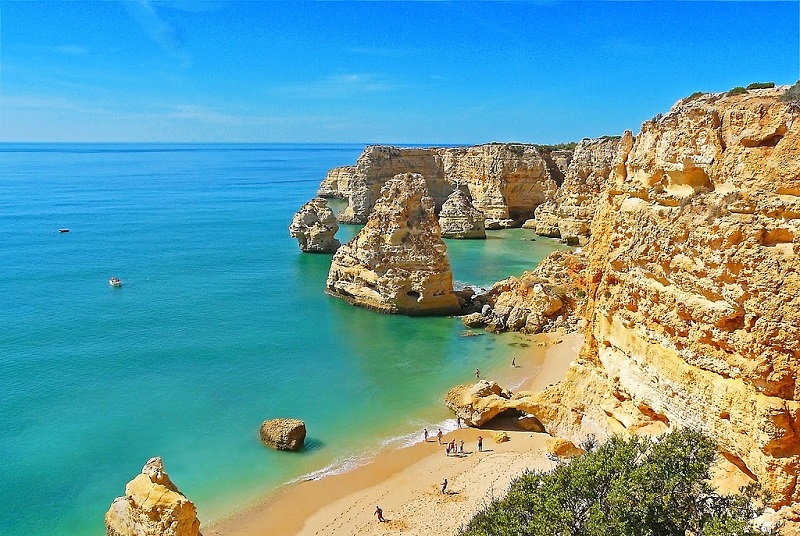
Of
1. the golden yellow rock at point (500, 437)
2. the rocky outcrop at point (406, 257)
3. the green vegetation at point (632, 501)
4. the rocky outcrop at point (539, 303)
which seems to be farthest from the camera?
the rocky outcrop at point (406, 257)

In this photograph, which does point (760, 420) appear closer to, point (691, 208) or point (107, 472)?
point (691, 208)

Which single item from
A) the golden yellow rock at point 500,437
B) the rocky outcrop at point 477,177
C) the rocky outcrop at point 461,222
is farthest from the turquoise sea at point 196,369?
the rocky outcrop at point 477,177

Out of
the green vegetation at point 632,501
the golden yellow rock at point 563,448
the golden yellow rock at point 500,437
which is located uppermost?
the green vegetation at point 632,501

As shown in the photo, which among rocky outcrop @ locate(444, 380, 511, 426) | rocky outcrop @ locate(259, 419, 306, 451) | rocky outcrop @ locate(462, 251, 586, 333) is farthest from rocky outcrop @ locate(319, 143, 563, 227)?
rocky outcrop @ locate(259, 419, 306, 451)

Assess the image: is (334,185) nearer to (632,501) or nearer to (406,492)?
(406,492)

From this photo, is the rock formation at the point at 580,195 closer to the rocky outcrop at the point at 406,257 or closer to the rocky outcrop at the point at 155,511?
the rocky outcrop at the point at 406,257

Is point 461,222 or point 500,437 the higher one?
point 461,222

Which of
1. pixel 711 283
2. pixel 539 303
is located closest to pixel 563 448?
pixel 711 283
